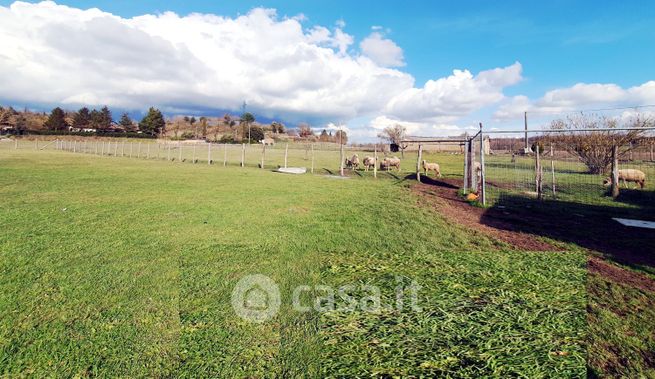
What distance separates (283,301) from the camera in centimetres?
344

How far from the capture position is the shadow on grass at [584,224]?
5.43 meters

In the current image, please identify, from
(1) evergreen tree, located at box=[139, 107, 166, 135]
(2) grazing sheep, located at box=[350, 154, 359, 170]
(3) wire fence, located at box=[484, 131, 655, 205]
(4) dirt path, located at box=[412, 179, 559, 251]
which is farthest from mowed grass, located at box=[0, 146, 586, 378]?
(1) evergreen tree, located at box=[139, 107, 166, 135]

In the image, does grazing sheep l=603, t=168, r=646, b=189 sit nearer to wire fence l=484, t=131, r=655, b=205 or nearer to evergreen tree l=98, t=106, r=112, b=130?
wire fence l=484, t=131, r=655, b=205

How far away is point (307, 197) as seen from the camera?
1087 centimetres

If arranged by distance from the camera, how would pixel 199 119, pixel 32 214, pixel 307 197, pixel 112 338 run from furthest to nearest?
1. pixel 199 119
2. pixel 307 197
3. pixel 32 214
4. pixel 112 338

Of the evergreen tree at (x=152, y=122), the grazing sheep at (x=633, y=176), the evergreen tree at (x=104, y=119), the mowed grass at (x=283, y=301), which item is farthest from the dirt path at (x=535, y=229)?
the evergreen tree at (x=104, y=119)

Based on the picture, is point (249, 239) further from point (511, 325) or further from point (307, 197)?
point (307, 197)

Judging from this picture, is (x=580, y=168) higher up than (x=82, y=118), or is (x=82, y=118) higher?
(x=82, y=118)

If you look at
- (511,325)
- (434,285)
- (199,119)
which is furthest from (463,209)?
(199,119)

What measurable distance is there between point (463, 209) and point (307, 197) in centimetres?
471

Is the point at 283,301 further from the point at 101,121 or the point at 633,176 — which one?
the point at 101,121

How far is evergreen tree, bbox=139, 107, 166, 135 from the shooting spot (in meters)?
94.9

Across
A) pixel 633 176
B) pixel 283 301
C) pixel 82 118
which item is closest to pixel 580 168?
pixel 633 176

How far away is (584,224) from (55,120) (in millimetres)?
109988
